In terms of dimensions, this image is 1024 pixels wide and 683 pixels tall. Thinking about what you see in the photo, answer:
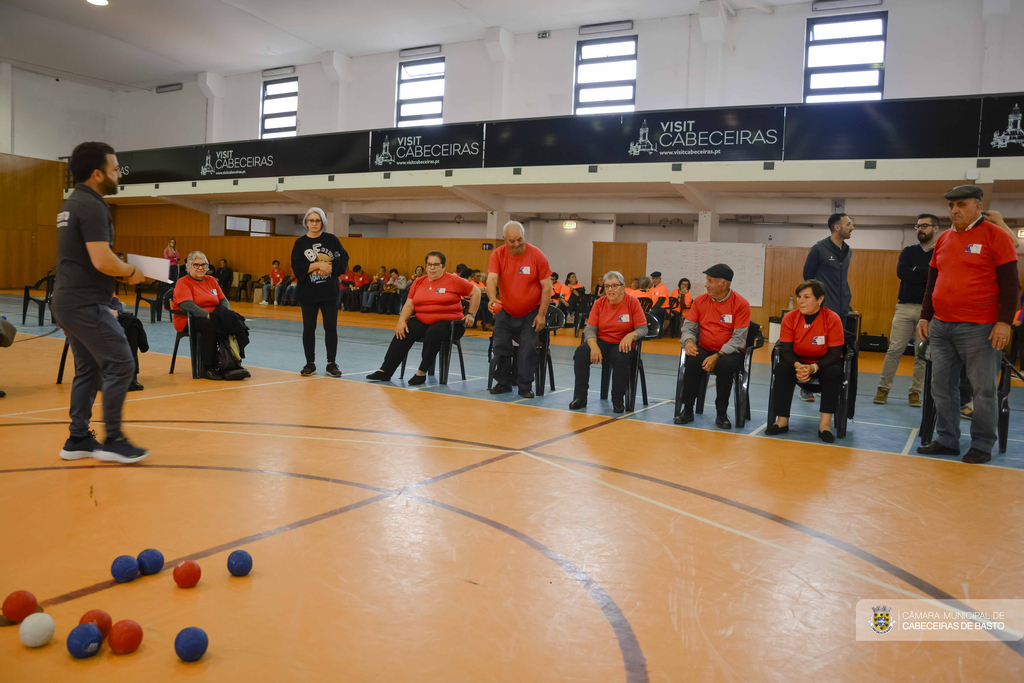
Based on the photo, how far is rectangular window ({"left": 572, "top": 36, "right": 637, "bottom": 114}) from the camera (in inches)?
646

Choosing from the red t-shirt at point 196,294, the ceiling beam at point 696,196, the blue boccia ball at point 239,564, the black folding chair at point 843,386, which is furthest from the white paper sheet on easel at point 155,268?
the ceiling beam at point 696,196

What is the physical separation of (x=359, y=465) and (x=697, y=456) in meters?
1.98

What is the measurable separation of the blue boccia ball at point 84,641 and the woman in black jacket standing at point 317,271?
474 centimetres

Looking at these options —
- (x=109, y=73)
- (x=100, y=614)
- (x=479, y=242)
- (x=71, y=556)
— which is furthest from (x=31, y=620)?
(x=109, y=73)

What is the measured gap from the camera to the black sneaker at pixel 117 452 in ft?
11.3

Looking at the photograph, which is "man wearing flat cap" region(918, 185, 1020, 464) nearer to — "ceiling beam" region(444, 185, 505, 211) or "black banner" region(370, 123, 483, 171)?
"black banner" region(370, 123, 483, 171)

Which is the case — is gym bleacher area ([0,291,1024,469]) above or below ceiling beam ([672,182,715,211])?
below

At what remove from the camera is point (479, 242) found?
17.4 meters

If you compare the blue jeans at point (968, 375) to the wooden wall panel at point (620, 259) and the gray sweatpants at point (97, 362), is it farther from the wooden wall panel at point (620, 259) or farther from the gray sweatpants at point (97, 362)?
the wooden wall panel at point (620, 259)

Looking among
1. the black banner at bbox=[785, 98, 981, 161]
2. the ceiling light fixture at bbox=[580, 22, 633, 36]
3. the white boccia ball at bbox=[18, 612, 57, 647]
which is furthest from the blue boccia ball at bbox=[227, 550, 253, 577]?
the ceiling light fixture at bbox=[580, 22, 633, 36]

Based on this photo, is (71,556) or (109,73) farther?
(109,73)

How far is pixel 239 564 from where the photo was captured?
2.16 meters

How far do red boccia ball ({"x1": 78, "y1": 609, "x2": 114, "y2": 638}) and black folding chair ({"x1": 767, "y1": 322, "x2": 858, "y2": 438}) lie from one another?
4224 mm

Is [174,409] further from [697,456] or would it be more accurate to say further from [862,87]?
[862,87]
